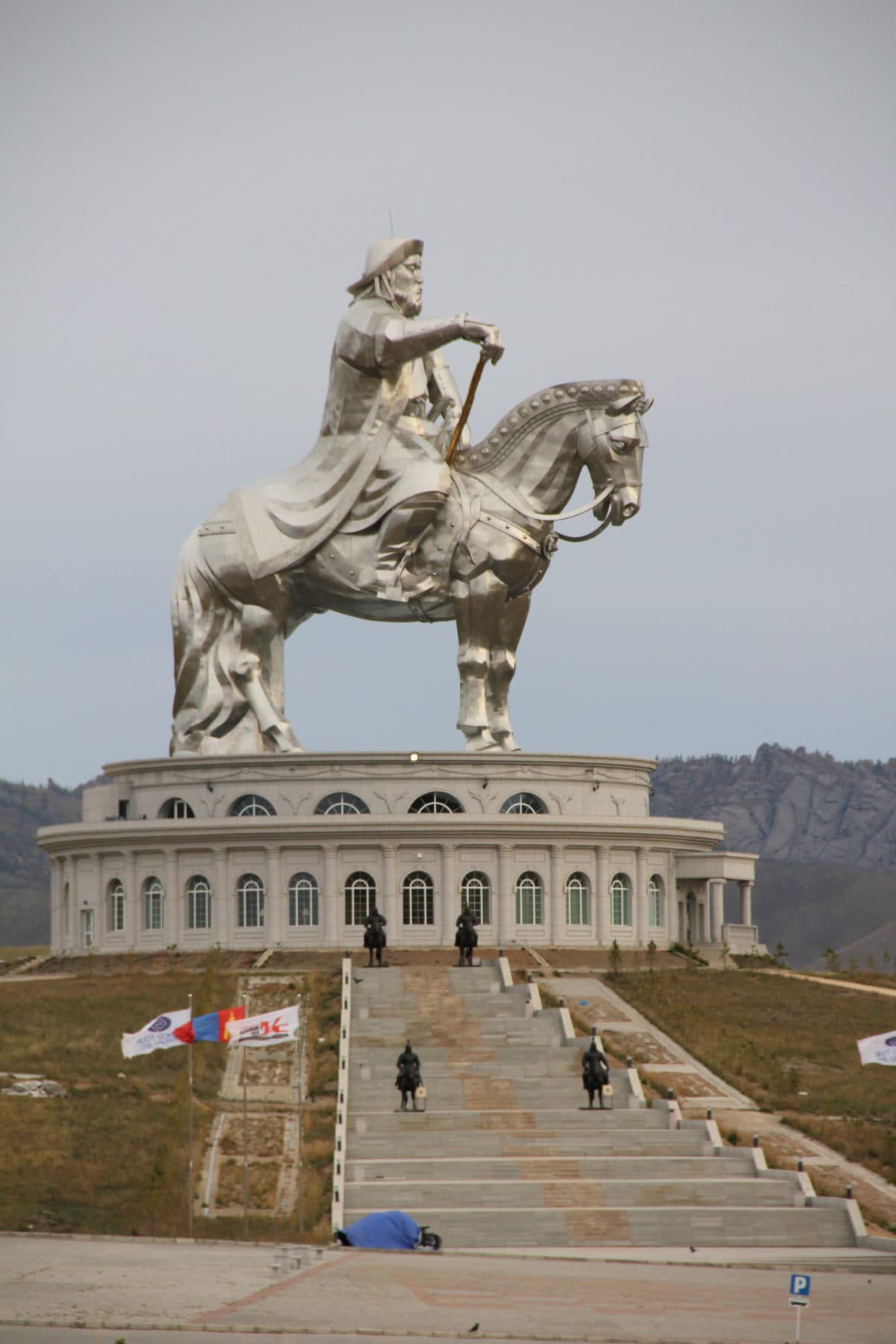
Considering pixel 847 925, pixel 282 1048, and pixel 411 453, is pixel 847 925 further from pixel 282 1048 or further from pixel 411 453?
pixel 282 1048

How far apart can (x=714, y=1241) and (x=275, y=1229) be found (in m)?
6.60

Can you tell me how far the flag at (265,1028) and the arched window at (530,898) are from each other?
2103 centimetres

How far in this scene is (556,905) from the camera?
55438mm

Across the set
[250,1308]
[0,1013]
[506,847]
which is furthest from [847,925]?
[250,1308]

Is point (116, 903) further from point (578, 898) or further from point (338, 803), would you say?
point (578, 898)

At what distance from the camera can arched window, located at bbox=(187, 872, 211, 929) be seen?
55656mm

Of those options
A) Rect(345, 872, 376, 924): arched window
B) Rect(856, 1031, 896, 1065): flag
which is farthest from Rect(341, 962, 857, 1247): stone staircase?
Rect(345, 872, 376, 924): arched window

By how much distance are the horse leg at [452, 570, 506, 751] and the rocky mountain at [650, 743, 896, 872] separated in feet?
371

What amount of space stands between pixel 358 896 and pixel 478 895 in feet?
9.67

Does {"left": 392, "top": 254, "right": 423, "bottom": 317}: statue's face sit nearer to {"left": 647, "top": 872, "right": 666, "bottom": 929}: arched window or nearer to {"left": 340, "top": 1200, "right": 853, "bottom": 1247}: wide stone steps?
{"left": 647, "top": 872, "right": 666, "bottom": 929}: arched window

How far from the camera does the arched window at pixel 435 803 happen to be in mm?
55625

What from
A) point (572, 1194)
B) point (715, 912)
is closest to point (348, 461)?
point (715, 912)

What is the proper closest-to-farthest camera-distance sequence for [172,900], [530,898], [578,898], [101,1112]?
1. [101,1112]
2. [530,898]
3. [172,900]
4. [578,898]

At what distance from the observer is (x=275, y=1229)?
3284 cm
